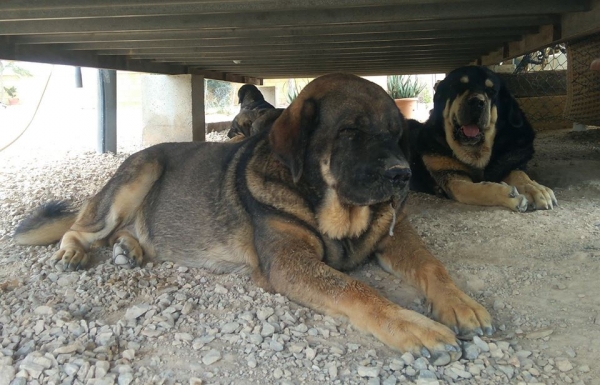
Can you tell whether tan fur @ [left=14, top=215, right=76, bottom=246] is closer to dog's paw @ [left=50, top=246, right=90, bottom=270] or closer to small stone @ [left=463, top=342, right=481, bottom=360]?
dog's paw @ [left=50, top=246, right=90, bottom=270]

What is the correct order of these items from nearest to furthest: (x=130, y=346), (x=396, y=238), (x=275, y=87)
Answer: (x=130, y=346), (x=396, y=238), (x=275, y=87)

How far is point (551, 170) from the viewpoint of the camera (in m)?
5.66

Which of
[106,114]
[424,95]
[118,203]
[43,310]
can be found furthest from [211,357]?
[424,95]

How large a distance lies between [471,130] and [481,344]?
10.3 ft

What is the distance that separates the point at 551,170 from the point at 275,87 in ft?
39.3

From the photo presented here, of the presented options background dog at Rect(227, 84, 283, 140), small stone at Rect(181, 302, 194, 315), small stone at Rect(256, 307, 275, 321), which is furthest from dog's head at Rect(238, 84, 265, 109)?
small stone at Rect(256, 307, 275, 321)

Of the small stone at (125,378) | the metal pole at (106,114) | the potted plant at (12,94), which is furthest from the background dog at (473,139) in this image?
the potted plant at (12,94)

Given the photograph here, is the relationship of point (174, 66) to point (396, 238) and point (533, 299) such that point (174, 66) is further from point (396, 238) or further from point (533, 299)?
point (533, 299)

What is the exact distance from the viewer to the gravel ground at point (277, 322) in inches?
83.0

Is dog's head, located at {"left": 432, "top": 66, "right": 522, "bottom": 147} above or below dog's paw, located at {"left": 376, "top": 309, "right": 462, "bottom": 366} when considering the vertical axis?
above

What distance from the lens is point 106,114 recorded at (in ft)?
27.6

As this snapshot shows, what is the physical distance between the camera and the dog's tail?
12.7 feet

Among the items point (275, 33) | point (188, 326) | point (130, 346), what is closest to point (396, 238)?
point (188, 326)

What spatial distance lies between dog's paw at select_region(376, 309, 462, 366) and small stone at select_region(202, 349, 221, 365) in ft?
2.25
